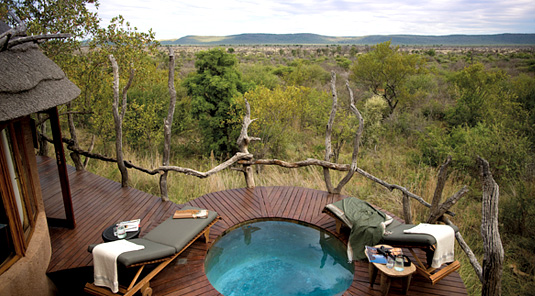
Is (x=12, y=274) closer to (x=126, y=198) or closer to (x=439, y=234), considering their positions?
(x=126, y=198)

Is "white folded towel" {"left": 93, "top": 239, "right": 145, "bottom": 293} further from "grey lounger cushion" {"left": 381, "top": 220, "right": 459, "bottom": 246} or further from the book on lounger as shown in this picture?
"grey lounger cushion" {"left": 381, "top": 220, "right": 459, "bottom": 246}

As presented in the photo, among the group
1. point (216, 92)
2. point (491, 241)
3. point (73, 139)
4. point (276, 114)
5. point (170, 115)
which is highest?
point (170, 115)

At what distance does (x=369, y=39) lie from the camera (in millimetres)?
97750

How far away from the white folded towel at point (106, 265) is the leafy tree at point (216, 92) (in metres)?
7.93

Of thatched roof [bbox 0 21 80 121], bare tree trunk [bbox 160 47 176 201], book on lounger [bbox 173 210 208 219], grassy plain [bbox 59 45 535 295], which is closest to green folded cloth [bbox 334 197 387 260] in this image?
grassy plain [bbox 59 45 535 295]

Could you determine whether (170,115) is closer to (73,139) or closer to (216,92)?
(73,139)

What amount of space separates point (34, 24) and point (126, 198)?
4.05 meters

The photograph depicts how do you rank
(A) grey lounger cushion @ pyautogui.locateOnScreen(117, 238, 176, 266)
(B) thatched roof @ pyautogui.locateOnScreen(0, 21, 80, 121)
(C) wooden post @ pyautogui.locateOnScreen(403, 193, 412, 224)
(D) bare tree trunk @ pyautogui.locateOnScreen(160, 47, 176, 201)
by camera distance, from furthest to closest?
(D) bare tree trunk @ pyautogui.locateOnScreen(160, 47, 176, 201), (C) wooden post @ pyautogui.locateOnScreen(403, 193, 412, 224), (A) grey lounger cushion @ pyautogui.locateOnScreen(117, 238, 176, 266), (B) thatched roof @ pyautogui.locateOnScreen(0, 21, 80, 121)

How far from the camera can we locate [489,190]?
3.16m

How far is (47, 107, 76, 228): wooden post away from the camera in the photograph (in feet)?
→ 13.9

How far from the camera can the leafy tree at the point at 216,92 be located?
1117 centimetres

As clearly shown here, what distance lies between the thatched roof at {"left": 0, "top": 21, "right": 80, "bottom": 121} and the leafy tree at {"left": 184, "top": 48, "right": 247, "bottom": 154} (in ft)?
23.1

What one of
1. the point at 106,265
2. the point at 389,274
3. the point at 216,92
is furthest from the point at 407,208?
the point at 216,92

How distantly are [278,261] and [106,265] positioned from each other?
99.7 inches
